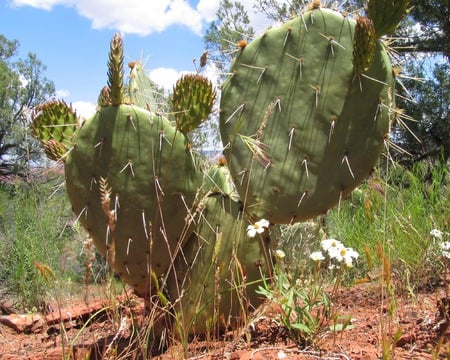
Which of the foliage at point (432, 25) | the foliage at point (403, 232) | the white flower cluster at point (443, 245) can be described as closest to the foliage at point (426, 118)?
the foliage at point (432, 25)

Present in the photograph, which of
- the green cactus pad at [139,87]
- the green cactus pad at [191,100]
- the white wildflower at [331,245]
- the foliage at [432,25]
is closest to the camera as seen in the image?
the white wildflower at [331,245]

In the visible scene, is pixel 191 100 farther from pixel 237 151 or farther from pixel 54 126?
pixel 54 126

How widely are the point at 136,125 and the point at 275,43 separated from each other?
2.35 feet

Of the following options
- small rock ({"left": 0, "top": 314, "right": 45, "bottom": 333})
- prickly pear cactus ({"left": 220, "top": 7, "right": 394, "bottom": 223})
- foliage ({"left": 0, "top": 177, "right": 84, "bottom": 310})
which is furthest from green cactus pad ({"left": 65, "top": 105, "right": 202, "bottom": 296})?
foliage ({"left": 0, "top": 177, "right": 84, "bottom": 310})

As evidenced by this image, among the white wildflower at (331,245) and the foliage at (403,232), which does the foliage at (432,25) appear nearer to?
the foliage at (403,232)

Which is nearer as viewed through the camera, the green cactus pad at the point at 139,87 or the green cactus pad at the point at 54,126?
the green cactus pad at the point at 54,126

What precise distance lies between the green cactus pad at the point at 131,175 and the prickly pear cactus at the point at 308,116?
0.27m

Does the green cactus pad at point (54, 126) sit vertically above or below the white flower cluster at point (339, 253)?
above

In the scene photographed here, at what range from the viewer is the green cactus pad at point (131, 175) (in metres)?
2.08

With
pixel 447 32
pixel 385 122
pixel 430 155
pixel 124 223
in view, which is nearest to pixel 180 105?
pixel 124 223

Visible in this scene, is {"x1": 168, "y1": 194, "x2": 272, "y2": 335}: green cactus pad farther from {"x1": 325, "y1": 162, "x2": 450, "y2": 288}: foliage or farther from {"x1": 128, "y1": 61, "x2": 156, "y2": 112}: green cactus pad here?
{"x1": 128, "y1": 61, "x2": 156, "y2": 112}: green cactus pad

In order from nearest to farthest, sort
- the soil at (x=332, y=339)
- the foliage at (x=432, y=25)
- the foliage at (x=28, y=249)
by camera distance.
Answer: the soil at (x=332, y=339)
the foliage at (x=28, y=249)
the foliage at (x=432, y=25)

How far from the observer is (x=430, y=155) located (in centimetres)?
879

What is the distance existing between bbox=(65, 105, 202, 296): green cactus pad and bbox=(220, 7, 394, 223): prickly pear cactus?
267 millimetres
